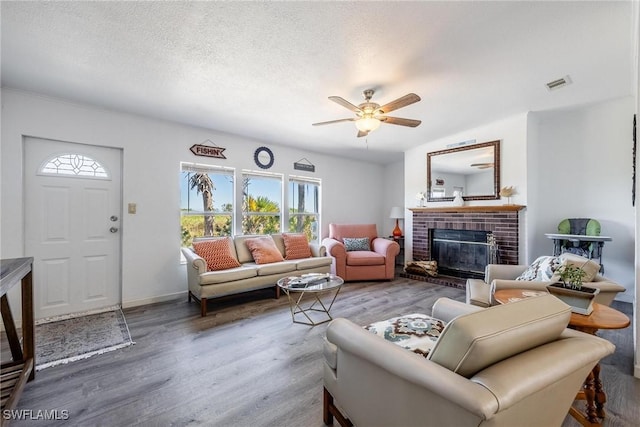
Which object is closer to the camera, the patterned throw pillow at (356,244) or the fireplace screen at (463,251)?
the fireplace screen at (463,251)

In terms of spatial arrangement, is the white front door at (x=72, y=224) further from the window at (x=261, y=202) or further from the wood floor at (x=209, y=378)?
the window at (x=261, y=202)

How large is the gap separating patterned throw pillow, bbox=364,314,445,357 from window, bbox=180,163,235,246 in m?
3.06

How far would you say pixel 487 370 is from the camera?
0.81 meters

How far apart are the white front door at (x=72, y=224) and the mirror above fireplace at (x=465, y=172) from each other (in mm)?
4689

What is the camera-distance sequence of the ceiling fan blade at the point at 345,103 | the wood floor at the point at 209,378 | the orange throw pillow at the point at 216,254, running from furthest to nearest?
the orange throw pillow at the point at 216,254 → the ceiling fan blade at the point at 345,103 → the wood floor at the point at 209,378

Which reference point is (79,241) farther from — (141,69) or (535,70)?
(535,70)

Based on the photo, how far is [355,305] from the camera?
10.7ft

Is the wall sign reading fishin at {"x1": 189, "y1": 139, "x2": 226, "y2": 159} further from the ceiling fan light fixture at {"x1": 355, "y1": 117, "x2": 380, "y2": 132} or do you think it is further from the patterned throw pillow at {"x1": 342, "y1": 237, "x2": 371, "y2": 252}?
the patterned throw pillow at {"x1": 342, "y1": 237, "x2": 371, "y2": 252}

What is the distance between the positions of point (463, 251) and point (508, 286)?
2.38m

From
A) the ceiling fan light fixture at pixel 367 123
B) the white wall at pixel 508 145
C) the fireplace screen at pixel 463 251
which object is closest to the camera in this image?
the ceiling fan light fixture at pixel 367 123

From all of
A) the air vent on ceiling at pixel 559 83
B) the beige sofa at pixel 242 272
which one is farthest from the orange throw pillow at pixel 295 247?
the air vent on ceiling at pixel 559 83

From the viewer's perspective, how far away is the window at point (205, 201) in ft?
12.2

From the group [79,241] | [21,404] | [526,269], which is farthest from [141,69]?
[526,269]

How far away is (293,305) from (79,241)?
2.54 meters
